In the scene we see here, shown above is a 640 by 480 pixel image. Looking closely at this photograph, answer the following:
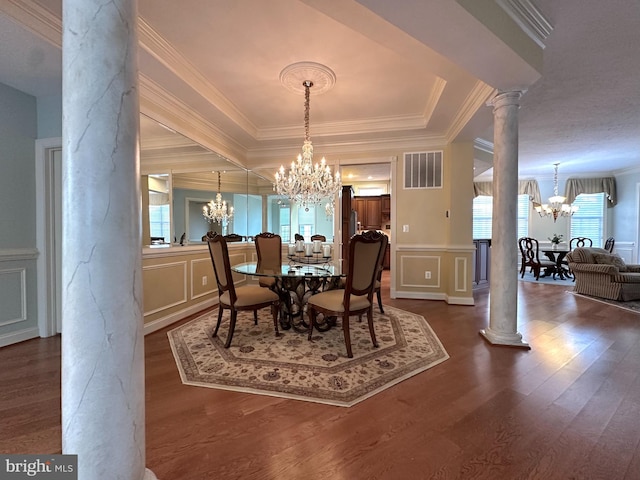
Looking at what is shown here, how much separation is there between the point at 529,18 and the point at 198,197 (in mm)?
4111

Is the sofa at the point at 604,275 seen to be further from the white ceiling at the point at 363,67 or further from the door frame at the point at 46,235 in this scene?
the door frame at the point at 46,235

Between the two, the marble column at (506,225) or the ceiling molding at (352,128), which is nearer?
the marble column at (506,225)

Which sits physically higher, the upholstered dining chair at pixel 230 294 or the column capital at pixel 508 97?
the column capital at pixel 508 97

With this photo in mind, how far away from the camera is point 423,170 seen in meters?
4.75

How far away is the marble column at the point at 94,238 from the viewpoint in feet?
3.06

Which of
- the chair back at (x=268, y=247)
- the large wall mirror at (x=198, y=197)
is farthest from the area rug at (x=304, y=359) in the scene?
the large wall mirror at (x=198, y=197)

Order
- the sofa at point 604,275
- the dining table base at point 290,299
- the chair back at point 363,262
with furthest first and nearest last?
the sofa at point 604,275
the dining table base at point 290,299
the chair back at point 363,262

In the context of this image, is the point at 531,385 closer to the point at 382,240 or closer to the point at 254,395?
the point at 382,240

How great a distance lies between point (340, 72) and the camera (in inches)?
120

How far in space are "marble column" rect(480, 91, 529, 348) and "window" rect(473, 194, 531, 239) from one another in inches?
248

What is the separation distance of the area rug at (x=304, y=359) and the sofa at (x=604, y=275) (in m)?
3.76

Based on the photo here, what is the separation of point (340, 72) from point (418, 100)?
48.8 inches

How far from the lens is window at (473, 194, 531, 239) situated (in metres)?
8.43

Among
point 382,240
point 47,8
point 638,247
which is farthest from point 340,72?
point 638,247
